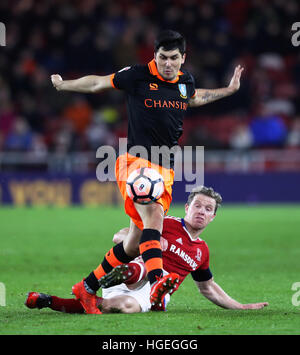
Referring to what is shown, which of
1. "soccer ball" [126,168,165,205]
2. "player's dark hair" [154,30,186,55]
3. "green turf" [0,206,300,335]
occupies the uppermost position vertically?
"player's dark hair" [154,30,186,55]

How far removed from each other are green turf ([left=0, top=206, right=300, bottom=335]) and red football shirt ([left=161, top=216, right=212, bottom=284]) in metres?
0.30

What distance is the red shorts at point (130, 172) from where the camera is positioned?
563 centimetres

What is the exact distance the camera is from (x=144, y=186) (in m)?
5.39

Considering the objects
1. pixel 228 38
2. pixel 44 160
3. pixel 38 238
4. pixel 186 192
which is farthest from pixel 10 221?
pixel 228 38

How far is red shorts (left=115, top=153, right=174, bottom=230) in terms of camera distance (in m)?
5.63

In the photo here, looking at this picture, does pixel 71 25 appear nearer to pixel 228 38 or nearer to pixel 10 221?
pixel 228 38

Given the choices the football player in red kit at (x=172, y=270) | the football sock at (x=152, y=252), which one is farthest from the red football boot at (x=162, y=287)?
the football player in red kit at (x=172, y=270)

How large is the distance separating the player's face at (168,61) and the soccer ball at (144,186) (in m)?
0.82

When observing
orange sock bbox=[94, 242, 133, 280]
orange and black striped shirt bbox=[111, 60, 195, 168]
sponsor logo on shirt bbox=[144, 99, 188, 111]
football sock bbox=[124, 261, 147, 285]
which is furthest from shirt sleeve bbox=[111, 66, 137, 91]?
football sock bbox=[124, 261, 147, 285]

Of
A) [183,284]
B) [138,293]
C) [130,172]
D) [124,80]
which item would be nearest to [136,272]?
[138,293]

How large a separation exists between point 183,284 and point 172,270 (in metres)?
1.86

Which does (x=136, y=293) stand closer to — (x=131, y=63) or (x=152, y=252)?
(x=152, y=252)

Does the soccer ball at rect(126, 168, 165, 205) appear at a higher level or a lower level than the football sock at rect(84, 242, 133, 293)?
higher

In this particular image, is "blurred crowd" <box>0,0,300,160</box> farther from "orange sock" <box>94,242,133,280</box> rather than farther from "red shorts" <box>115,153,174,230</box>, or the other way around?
"orange sock" <box>94,242,133,280</box>
